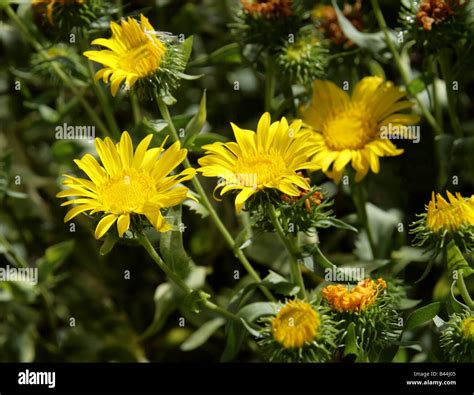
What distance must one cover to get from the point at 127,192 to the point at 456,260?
1.74 ft

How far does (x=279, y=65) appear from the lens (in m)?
1.52

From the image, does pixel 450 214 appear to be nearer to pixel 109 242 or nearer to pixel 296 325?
pixel 296 325

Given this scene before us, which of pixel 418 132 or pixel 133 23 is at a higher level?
pixel 133 23

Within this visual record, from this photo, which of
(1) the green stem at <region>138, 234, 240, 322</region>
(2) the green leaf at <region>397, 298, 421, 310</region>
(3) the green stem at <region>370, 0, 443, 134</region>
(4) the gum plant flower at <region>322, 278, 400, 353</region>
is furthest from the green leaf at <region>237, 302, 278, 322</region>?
(3) the green stem at <region>370, 0, 443, 134</region>

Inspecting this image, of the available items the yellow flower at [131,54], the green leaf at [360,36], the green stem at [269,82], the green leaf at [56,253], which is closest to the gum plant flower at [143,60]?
the yellow flower at [131,54]

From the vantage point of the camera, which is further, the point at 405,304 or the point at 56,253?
the point at 56,253

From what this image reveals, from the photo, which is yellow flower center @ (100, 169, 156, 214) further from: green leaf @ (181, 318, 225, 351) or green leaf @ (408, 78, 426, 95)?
green leaf @ (408, 78, 426, 95)

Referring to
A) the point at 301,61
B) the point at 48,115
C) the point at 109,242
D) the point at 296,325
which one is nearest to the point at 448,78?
the point at 301,61

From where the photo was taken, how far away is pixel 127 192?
1294mm

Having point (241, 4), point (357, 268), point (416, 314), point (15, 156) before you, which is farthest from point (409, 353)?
point (15, 156)

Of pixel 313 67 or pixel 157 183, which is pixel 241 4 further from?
pixel 157 183

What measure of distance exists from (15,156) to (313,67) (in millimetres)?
877

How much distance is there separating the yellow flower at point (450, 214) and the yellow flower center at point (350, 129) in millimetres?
263

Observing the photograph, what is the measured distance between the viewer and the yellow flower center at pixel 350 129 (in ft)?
5.03
